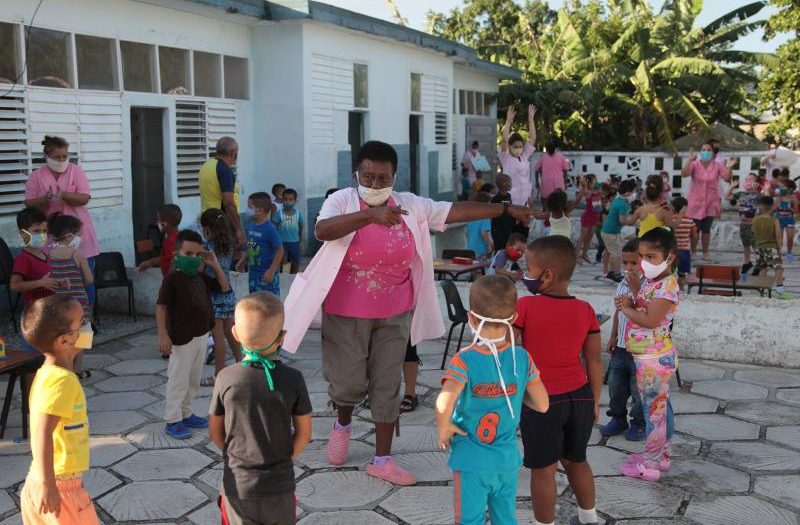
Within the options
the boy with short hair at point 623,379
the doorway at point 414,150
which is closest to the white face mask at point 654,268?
the boy with short hair at point 623,379

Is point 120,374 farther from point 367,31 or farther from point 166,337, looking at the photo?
point 367,31

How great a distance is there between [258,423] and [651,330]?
2.41m

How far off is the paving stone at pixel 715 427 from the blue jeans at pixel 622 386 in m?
0.39

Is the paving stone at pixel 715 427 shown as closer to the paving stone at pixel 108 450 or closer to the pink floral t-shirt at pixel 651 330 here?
the pink floral t-shirt at pixel 651 330

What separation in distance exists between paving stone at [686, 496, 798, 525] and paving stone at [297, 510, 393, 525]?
1547mm

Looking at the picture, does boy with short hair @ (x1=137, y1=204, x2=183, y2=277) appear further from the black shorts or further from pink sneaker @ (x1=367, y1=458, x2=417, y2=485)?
the black shorts

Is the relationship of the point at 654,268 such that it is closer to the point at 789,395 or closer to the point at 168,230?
the point at 789,395

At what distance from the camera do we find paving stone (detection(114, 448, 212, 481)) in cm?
445

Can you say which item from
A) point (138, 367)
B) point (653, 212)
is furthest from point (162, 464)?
point (653, 212)

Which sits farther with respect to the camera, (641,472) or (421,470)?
(421,470)

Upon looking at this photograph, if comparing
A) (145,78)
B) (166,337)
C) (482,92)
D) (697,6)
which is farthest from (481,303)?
(697,6)

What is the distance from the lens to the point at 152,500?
13.6ft

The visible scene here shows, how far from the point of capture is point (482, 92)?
21047 mm

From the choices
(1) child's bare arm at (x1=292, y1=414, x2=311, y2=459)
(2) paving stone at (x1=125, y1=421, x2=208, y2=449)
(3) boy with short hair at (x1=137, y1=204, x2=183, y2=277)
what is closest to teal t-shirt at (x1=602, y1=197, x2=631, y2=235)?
(3) boy with short hair at (x1=137, y1=204, x2=183, y2=277)
